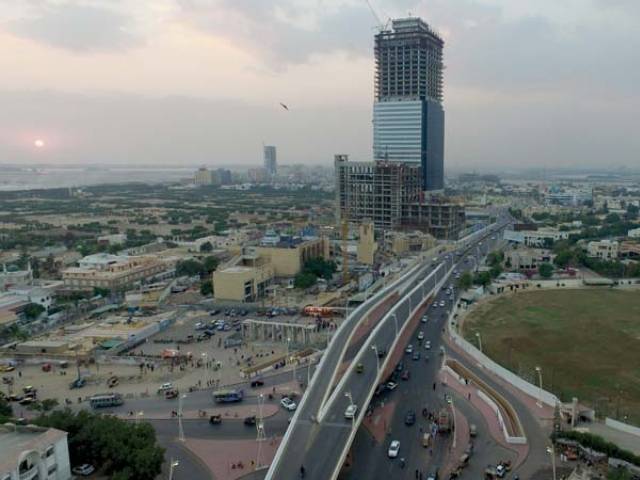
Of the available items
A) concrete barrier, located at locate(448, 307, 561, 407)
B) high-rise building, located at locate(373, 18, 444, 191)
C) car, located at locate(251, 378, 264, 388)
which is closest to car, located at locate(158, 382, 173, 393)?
car, located at locate(251, 378, 264, 388)

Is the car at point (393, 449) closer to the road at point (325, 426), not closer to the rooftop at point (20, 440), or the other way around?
the road at point (325, 426)

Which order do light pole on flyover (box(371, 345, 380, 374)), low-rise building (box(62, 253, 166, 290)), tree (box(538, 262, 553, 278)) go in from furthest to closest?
tree (box(538, 262, 553, 278)), low-rise building (box(62, 253, 166, 290)), light pole on flyover (box(371, 345, 380, 374))

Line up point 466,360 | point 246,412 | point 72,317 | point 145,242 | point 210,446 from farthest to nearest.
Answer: point 145,242 < point 72,317 < point 466,360 < point 246,412 < point 210,446

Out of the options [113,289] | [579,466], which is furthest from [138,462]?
[113,289]

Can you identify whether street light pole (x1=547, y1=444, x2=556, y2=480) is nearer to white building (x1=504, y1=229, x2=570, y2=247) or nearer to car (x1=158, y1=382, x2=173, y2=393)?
car (x1=158, y1=382, x2=173, y2=393)

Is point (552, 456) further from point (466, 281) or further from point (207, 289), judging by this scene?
point (207, 289)

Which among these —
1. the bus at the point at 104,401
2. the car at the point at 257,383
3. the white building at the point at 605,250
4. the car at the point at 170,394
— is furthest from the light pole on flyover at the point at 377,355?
the white building at the point at 605,250

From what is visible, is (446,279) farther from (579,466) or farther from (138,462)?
(138,462)

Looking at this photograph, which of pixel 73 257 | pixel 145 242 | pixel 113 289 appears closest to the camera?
pixel 113 289
